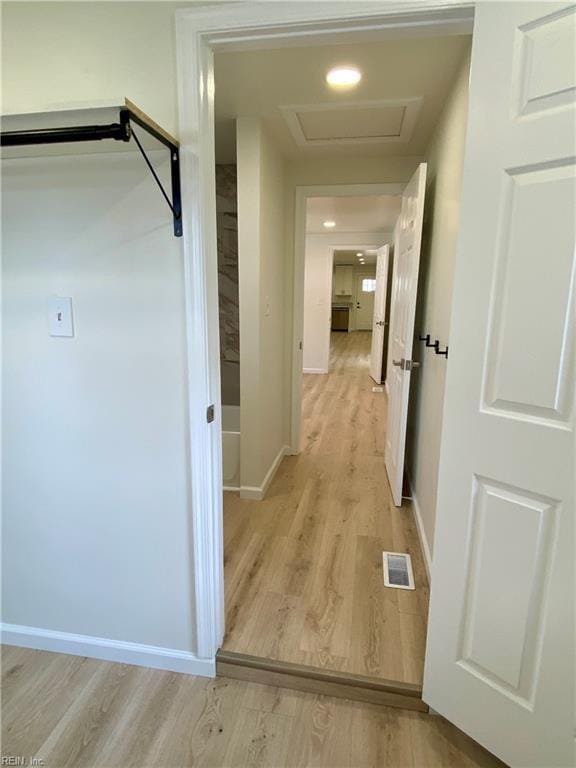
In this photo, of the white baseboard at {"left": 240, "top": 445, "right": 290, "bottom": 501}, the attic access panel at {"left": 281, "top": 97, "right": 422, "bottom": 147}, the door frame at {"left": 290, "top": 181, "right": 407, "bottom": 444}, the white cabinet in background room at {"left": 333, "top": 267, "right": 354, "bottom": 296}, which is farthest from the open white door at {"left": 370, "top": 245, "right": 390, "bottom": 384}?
the white cabinet in background room at {"left": 333, "top": 267, "right": 354, "bottom": 296}

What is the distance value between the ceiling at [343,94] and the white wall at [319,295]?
3793 mm

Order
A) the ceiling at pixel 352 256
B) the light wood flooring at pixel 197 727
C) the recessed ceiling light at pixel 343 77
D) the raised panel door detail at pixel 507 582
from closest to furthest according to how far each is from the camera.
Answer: the raised panel door detail at pixel 507 582 < the light wood flooring at pixel 197 727 < the recessed ceiling light at pixel 343 77 < the ceiling at pixel 352 256

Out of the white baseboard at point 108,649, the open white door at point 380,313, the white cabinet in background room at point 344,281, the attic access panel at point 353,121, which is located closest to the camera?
Answer: the white baseboard at point 108,649

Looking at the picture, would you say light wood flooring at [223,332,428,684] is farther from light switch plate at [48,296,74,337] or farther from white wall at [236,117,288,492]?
light switch plate at [48,296,74,337]

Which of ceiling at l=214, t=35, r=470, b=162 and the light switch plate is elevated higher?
ceiling at l=214, t=35, r=470, b=162

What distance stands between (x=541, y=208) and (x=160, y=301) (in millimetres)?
1088

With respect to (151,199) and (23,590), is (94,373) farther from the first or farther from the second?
(23,590)

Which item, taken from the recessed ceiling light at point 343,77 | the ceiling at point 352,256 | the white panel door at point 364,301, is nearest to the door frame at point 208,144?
the recessed ceiling light at point 343,77

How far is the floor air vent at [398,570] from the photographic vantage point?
2.04 m

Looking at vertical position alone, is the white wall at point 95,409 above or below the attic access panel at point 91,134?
below

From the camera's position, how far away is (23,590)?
167 cm

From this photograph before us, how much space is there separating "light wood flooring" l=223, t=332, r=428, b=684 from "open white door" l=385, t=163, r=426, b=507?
31 cm

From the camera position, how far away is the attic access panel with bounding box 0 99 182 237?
3.29 feet

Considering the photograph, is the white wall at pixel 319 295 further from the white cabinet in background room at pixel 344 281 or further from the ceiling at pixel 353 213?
the white cabinet in background room at pixel 344 281
